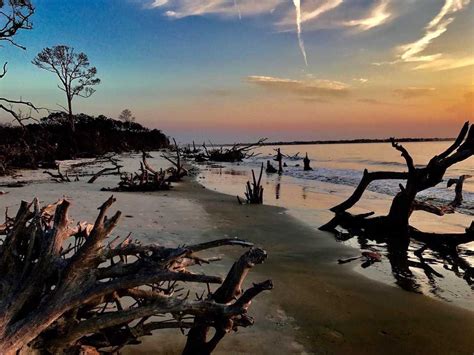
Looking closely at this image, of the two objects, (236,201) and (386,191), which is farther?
(386,191)

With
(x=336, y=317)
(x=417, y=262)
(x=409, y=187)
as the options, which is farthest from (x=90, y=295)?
(x=409, y=187)

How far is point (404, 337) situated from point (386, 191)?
51.9ft

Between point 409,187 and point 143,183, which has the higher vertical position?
point 409,187

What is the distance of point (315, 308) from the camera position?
433 cm

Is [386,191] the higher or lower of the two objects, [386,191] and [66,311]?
the lower

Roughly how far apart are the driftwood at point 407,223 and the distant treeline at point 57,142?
897 centimetres

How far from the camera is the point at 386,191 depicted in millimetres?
18547

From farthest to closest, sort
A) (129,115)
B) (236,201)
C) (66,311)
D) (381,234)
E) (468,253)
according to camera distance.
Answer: (129,115) < (236,201) < (381,234) < (468,253) < (66,311)

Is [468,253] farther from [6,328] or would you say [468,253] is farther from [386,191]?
[386,191]

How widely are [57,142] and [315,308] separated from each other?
30618mm

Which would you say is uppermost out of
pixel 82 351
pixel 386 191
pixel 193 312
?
pixel 193 312

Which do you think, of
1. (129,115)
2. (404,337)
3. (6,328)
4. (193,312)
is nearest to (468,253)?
(404,337)

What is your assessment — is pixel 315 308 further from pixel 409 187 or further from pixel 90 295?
pixel 409 187

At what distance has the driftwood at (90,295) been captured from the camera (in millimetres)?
2170
